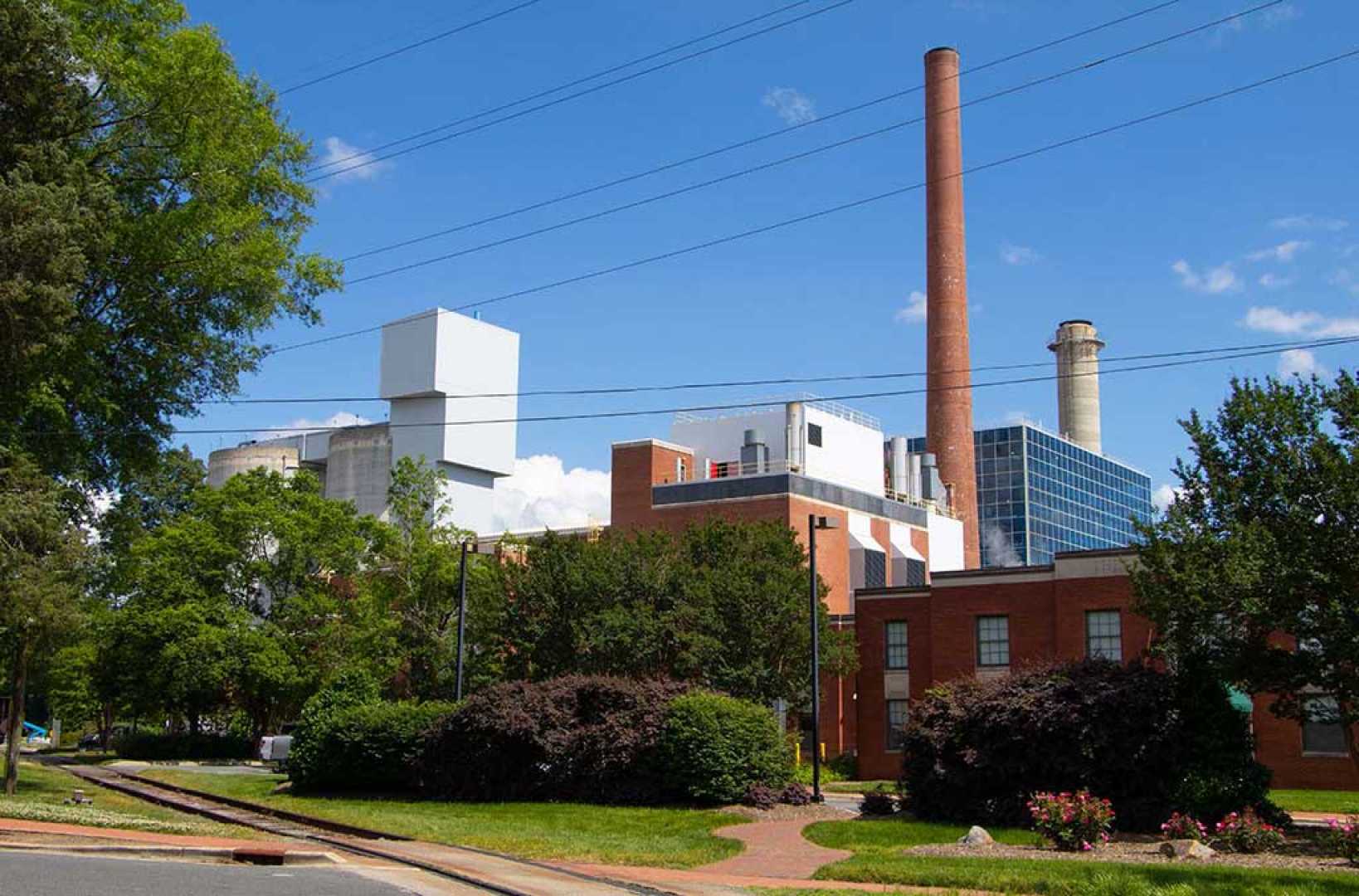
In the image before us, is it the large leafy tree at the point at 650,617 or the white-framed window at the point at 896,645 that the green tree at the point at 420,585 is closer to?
the large leafy tree at the point at 650,617

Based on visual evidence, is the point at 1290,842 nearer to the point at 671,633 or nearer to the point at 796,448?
the point at 671,633

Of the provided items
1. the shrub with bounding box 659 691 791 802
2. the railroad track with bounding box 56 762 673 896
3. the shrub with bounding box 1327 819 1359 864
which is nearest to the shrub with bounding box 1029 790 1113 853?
the shrub with bounding box 1327 819 1359 864

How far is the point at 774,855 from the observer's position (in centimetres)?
2223

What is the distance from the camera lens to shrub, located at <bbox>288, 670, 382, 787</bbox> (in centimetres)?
3525

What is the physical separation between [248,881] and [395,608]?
46.6m

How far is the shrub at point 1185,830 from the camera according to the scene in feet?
71.3

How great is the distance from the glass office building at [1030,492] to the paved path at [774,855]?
323 ft

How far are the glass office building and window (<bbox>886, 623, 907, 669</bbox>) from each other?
70867 millimetres

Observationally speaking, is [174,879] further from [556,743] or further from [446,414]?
[446,414]

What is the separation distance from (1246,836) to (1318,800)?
53.4 feet

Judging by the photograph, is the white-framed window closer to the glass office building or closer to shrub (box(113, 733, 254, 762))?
shrub (box(113, 733, 254, 762))

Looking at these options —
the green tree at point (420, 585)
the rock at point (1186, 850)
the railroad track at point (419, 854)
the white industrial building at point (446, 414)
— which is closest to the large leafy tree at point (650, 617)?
the green tree at point (420, 585)

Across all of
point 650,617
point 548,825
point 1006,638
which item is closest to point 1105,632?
point 1006,638

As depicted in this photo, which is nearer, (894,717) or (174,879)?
(174,879)
